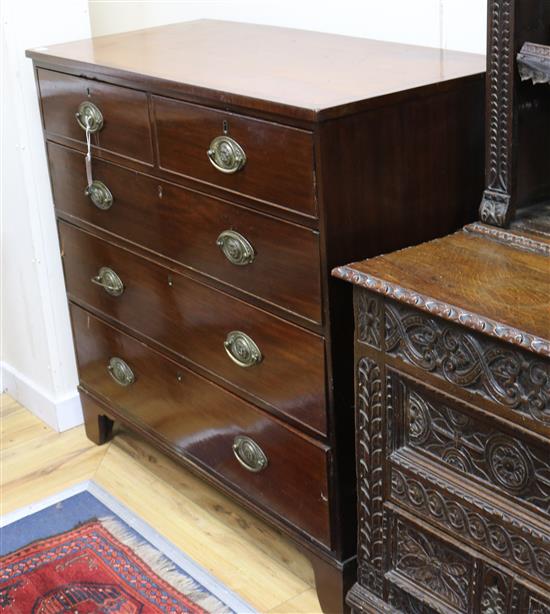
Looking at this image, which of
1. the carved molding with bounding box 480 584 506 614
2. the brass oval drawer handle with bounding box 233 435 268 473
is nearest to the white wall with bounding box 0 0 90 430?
the brass oval drawer handle with bounding box 233 435 268 473

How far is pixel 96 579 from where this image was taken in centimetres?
199

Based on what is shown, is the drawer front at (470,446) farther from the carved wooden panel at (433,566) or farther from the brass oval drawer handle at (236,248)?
the brass oval drawer handle at (236,248)

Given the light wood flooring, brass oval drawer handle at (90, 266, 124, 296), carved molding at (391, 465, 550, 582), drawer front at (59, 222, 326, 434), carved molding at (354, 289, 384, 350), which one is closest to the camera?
carved molding at (391, 465, 550, 582)

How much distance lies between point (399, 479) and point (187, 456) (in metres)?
0.71

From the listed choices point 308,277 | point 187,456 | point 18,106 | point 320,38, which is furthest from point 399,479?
point 18,106

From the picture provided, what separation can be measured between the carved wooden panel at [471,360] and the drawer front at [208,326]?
0.73ft

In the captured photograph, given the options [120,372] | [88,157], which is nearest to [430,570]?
[120,372]

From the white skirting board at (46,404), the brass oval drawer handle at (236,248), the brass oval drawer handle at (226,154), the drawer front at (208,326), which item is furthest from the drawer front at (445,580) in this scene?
the white skirting board at (46,404)

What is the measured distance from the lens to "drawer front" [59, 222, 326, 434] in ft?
5.55

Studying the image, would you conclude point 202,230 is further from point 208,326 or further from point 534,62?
point 534,62

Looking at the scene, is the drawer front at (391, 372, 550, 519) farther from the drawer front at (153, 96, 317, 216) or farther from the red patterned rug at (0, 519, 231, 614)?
the red patterned rug at (0, 519, 231, 614)

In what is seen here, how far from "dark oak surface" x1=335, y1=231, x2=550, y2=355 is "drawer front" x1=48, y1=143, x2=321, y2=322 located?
0.45 feet

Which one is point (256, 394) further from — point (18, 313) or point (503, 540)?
point (18, 313)

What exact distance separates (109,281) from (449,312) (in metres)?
1.03
